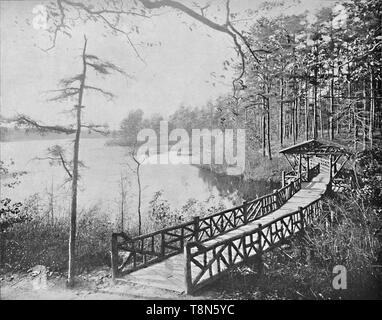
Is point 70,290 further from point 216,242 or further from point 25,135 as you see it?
point 25,135

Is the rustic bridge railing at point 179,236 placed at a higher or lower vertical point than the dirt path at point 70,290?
higher

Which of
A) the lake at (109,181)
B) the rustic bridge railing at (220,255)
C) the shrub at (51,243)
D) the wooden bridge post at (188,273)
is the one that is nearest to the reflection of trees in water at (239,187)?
the lake at (109,181)

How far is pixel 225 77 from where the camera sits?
906cm

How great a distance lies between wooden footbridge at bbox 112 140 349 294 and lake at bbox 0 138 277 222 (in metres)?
2.91

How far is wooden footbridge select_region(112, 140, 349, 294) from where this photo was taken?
8.10 metres

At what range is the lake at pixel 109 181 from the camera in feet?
36.1

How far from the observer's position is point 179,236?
10.1 m

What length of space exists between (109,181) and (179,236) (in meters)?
6.48

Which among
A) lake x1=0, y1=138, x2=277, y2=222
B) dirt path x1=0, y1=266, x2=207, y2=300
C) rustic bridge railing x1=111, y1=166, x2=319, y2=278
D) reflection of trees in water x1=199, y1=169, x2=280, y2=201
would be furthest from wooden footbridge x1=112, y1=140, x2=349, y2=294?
lake x1=0, y1=138, x2=277, y2=222

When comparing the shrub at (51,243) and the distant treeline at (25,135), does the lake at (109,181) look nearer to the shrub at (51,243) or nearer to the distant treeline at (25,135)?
the distant treeline at (25,135)

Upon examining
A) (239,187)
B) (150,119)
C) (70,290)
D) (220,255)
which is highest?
(150,119)

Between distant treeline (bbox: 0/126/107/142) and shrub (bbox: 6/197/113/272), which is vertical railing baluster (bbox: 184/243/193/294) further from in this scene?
distant treeline (bbox: 0/126/107/142)

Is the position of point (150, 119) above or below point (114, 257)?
above

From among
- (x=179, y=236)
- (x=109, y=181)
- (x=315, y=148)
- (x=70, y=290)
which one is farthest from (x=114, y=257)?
(x=315, y=148)
